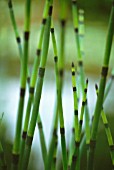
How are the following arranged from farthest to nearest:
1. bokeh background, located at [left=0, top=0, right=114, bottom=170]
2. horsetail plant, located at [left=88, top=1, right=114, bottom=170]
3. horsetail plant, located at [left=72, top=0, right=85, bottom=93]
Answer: bokeh background, located at [left=0, top=0, right=114, bottom=170]
horsetail plant, located at [left=72, top=0, right=85, bottom=93]
horsetail plant, located at [left=88, top=1, right=114, bottom=170]

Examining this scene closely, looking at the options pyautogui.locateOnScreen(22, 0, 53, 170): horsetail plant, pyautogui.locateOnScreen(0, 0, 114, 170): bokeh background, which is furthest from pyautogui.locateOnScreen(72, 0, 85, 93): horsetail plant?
pyautogui.locateOnScreen(0, 0, 114, 170): bokeh background

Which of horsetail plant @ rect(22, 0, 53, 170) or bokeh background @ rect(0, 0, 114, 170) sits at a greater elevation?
bokeh background @ rect(0, 0, 114, 170)

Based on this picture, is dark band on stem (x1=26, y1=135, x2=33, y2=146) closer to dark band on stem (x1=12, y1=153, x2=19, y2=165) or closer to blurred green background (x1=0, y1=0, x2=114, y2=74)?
dark band on stem (x1=12, y1=153, x2=19, y2=165)

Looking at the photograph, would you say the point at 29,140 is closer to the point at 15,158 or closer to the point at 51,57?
the point at 15,158

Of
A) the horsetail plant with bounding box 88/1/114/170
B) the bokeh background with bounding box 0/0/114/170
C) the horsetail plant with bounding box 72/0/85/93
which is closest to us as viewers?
the horsetail plant with bounding box 88/1/114/170

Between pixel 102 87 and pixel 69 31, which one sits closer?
pixel 102 87

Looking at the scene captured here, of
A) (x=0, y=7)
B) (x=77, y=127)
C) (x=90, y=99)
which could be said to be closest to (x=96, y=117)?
(x=77, y=127)

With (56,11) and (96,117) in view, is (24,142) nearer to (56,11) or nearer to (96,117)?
(96,117)

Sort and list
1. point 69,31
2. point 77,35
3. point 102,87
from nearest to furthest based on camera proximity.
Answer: point 102,87, point 77,35, point 69,31

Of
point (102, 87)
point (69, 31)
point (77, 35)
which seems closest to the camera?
point (102, 87)

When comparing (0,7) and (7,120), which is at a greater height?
(0,7)

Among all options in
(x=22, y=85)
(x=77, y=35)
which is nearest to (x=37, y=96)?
(x=22, y=85)
